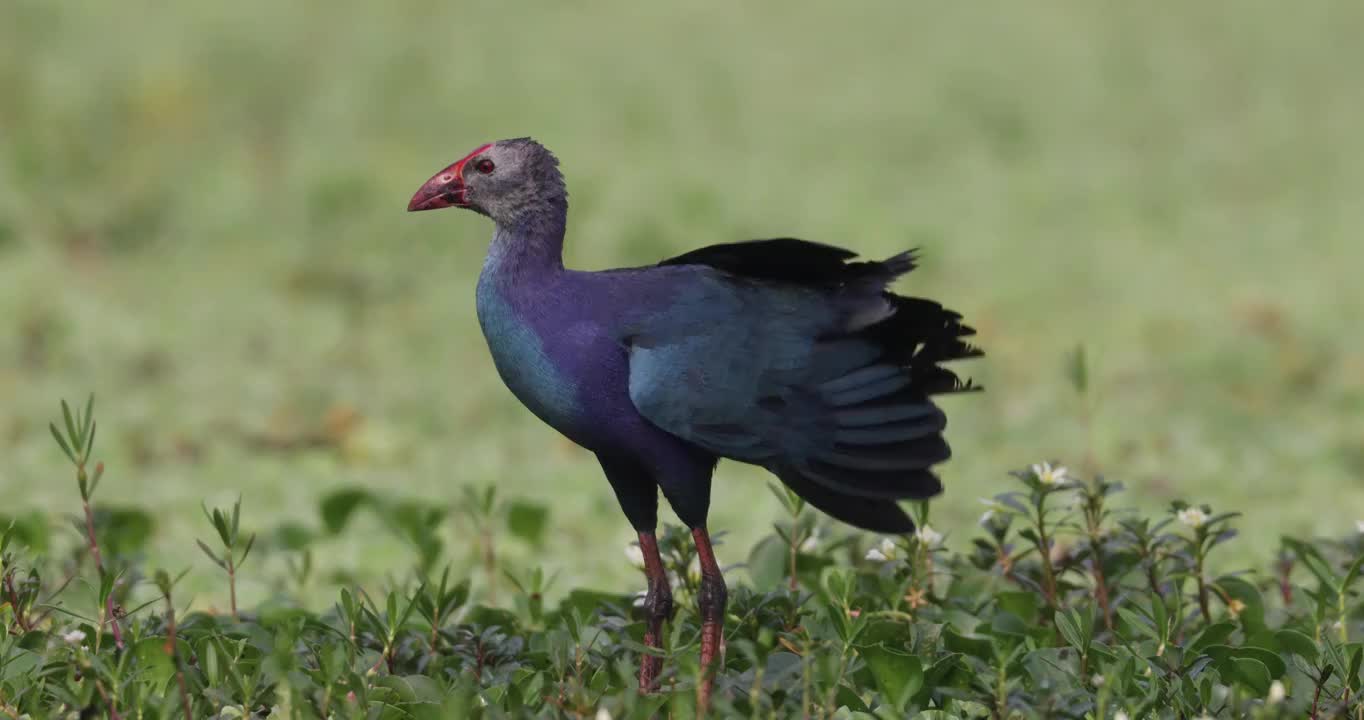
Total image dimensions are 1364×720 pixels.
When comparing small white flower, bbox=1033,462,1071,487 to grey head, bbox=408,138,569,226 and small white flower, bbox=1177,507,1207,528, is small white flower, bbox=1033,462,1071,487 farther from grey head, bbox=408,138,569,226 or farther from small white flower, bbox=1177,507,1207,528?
grey head, bbox=408,138,569,226

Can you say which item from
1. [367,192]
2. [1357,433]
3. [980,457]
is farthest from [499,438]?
[1357,433]

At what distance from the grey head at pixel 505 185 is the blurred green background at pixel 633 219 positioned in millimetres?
1940

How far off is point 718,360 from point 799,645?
75 centimetres

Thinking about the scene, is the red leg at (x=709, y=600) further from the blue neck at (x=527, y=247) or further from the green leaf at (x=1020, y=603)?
the green leaf at (x=1020, y=603)

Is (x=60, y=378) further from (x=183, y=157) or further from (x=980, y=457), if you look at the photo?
(x=980, y=457)

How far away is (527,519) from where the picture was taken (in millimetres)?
5223

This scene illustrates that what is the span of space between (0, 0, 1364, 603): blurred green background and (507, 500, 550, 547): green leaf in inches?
6.6

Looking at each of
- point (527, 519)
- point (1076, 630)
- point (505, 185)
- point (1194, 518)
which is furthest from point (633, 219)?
point (1076, 630)

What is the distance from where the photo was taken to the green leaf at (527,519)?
5.20m

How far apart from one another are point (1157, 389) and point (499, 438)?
115 inches

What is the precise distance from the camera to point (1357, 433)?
265 inches

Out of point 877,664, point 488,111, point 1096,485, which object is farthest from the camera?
point 488,111

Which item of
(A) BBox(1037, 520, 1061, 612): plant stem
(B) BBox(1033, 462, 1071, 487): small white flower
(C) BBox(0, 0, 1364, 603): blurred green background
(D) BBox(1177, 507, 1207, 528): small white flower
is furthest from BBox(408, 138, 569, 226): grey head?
(C) BBox(0, 0, 1364, 603): blurred green background

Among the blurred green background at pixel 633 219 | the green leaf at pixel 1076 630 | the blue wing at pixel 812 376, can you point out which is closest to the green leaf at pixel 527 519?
the blurred green background at pixel 633 219
